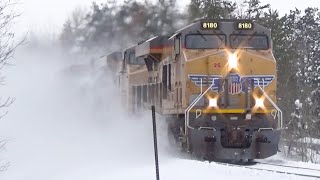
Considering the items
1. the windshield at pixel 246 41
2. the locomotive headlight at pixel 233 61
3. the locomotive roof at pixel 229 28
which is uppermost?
the locomotive roof at pixel 229 28

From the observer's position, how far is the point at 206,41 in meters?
15.3

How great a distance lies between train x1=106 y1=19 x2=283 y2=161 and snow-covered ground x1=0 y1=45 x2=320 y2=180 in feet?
3.14

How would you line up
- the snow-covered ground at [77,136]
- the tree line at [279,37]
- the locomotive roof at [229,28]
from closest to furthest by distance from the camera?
the snow-covered ground at [77,136], the locomotive roof at [229,28], the tree line at [279,37]

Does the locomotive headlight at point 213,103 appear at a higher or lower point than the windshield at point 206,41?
lower

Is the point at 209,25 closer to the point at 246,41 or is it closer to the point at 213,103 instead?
the point at 246,41

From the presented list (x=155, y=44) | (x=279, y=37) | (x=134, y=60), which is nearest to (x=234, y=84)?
(x=155, y=44)

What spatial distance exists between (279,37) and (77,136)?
63.5 feet

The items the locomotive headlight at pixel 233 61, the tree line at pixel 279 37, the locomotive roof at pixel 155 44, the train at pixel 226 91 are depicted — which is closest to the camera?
the train at pixel 226 91

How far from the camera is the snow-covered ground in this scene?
41.9 ft

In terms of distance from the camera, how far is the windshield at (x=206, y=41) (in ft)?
49.9

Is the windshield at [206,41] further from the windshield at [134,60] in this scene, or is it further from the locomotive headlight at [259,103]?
the windshield at [134,60]

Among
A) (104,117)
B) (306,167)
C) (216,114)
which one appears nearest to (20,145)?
(104,117)

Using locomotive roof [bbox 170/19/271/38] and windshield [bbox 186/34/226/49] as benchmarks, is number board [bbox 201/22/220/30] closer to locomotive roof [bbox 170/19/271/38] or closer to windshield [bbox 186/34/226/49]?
locomotive roof [bbox 170/19/271/38]

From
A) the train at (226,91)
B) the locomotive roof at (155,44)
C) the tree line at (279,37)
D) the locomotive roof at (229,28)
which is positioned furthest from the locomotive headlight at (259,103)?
the tree line at (279,37)
